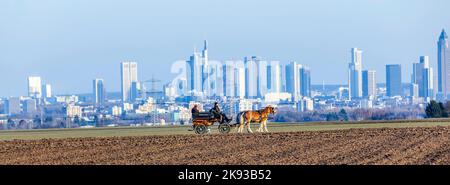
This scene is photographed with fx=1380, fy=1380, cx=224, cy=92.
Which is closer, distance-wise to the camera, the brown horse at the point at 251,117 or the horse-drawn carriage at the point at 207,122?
the horse-drawn carriage at the point at 207,122

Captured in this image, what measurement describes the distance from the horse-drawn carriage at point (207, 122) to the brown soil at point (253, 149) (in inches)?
203

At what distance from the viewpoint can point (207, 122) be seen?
5709 cm

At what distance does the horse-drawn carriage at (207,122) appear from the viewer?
186 feet

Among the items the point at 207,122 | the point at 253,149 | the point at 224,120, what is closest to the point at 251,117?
the point at 224,120

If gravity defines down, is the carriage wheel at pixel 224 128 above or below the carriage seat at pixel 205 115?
below

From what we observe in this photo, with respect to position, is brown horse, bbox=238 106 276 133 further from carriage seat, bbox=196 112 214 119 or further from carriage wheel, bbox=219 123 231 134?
carriage seat, bbox=196 112 214 119

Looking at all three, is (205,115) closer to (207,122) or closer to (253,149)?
(207,122)

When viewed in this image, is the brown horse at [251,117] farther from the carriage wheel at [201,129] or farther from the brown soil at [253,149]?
the brown soil at [253,149]

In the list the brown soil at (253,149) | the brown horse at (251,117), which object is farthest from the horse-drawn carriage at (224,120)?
the brown soil at (253,149)

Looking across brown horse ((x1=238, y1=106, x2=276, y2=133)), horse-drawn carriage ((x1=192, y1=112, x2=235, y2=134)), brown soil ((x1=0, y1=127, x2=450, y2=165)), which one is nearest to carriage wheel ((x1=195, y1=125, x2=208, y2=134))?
horse-drawn carriage ((x1=192, y1=112, x2=235, y2=134))

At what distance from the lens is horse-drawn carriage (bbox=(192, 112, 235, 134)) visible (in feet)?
186

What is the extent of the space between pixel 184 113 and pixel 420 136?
149m
